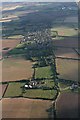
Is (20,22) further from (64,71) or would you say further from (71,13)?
(64,71)

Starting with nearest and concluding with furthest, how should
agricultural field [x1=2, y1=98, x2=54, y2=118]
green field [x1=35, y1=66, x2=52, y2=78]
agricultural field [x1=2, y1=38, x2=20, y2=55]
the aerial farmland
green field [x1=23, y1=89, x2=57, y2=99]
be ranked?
agricultural field [x1=2, y1=98, x2=54, y2=118], the aerial farmland, green field [x1=23, y1=89, x2=57, y2=99], green field [x1=35, y1=66, x2=52, y2=78], agricultural field [x1=2, y1=38, x2=20, y2=55]

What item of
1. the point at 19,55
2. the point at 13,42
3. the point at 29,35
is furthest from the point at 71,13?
the point at 19,55

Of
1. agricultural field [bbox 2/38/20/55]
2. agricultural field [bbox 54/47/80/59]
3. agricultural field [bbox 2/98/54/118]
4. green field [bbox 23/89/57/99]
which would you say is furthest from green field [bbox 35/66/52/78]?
agricultural field [bbox 2/38/20/55]

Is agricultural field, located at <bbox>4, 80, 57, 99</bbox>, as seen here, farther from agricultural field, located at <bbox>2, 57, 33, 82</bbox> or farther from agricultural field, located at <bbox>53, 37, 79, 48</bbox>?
agricultural field, located at <bbox>53, 37, 79, 48</bbox>

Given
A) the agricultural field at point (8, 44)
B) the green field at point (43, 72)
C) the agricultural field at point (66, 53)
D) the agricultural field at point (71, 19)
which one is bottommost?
the green field at point (43, 72)

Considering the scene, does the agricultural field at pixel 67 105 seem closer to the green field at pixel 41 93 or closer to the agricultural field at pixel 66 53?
the green field at pixel 41 93

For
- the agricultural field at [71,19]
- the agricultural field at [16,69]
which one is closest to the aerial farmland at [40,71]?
the agricultural field at [16,69]

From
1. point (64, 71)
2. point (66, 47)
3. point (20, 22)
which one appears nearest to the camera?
point (64, 71)
